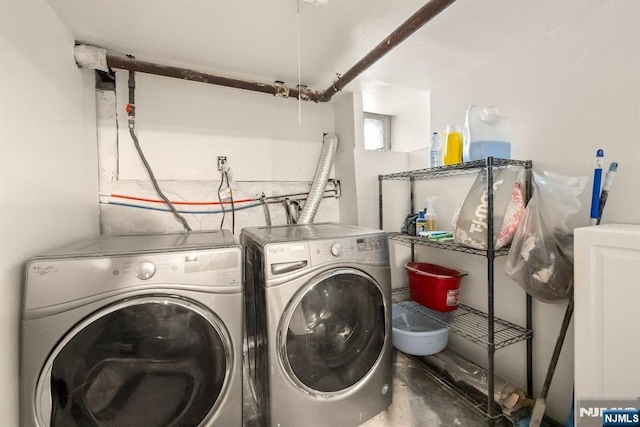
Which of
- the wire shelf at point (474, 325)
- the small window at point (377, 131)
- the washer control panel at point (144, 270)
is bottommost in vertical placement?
the wire shelf at point (474, 325)

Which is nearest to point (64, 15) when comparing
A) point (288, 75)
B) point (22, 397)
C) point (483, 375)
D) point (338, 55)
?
point (288, 75)

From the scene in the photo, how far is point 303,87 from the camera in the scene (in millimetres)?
1885

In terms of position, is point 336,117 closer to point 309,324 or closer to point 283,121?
point 283,121

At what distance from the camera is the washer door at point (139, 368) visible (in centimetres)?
79

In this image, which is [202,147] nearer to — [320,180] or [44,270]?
[320,180]

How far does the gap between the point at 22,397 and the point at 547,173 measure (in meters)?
2.13

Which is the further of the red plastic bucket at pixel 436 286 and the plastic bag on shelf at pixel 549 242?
the red plastic bucket at pixel 436 286

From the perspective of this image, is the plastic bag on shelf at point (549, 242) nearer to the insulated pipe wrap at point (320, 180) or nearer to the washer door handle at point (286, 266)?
the washer door handle at point (286, 266)

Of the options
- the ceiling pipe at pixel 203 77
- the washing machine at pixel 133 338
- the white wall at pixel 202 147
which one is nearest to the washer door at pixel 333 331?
the washing machine at pixel 133 338

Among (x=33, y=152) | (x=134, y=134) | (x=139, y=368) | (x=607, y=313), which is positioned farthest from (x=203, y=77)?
(x=607, y=313)

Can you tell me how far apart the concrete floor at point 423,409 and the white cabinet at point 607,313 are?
0.50 m

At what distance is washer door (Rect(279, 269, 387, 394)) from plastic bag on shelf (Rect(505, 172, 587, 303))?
659 mm

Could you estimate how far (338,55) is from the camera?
149 cm

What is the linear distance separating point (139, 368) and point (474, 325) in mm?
1636
